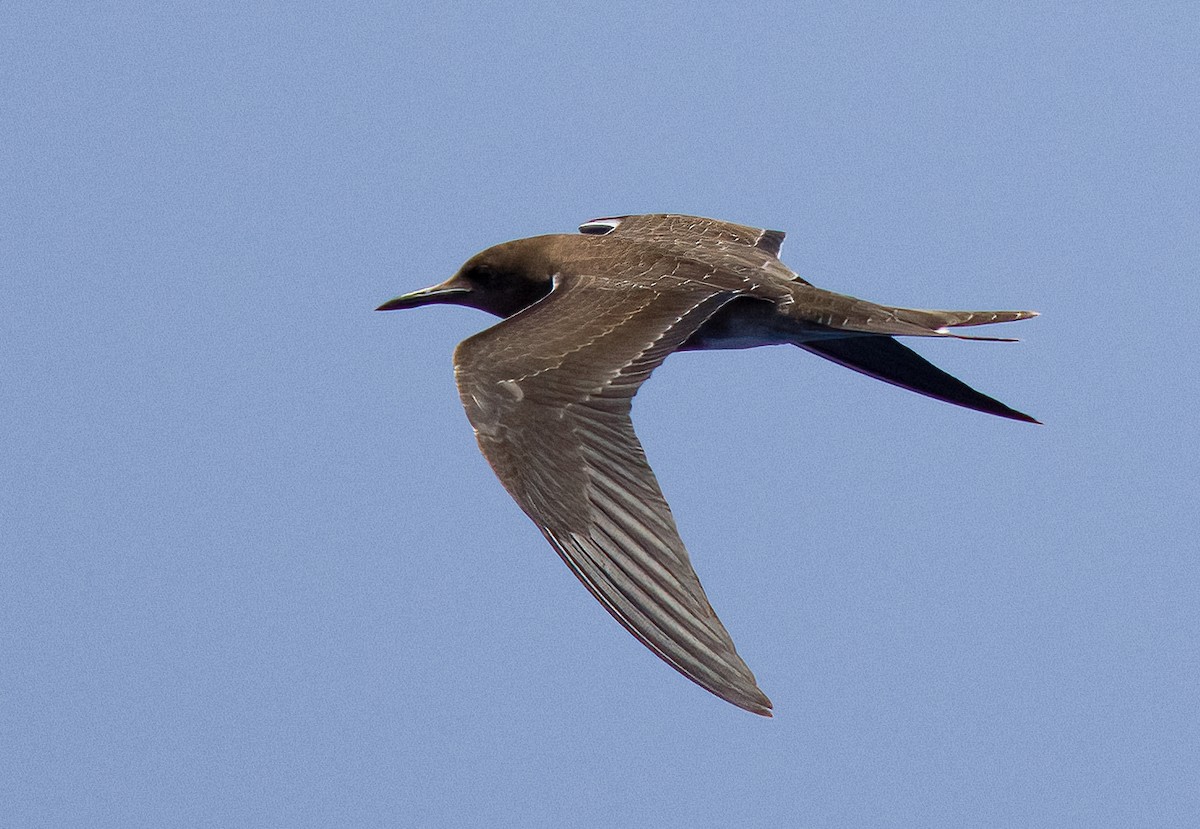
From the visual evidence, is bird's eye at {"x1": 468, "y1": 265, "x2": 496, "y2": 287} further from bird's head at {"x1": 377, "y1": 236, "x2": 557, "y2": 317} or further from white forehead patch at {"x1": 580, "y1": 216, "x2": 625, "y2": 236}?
white forehead patch at {"x1": 580, "y1": 216, "x2": 625, "y2": 236}

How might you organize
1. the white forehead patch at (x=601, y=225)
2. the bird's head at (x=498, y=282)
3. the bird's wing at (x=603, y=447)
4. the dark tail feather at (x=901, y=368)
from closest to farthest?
the bird's wing at (x=603, y=447) → the dark tail feather at (x=901, y=368) → the bird's head at (x=498, y=282) → the white forehead patch at (x=601, y=225)

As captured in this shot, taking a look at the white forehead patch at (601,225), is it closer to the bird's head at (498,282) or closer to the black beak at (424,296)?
the bird's head at (498,282)

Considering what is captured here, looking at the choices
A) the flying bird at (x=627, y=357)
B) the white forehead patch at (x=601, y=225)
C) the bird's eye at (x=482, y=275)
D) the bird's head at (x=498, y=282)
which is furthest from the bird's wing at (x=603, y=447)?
the white forehead patch at (x=601, y=225)

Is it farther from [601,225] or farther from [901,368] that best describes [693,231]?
[901,368]

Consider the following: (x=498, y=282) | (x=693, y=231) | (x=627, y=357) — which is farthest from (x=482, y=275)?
(x=627, y=357)

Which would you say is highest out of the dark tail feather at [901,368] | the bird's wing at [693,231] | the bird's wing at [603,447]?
the bird's wing at [693,231]

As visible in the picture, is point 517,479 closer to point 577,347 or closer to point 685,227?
point 577,347

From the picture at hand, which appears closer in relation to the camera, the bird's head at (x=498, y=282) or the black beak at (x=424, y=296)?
the bird's head at (x=498, y=282)
